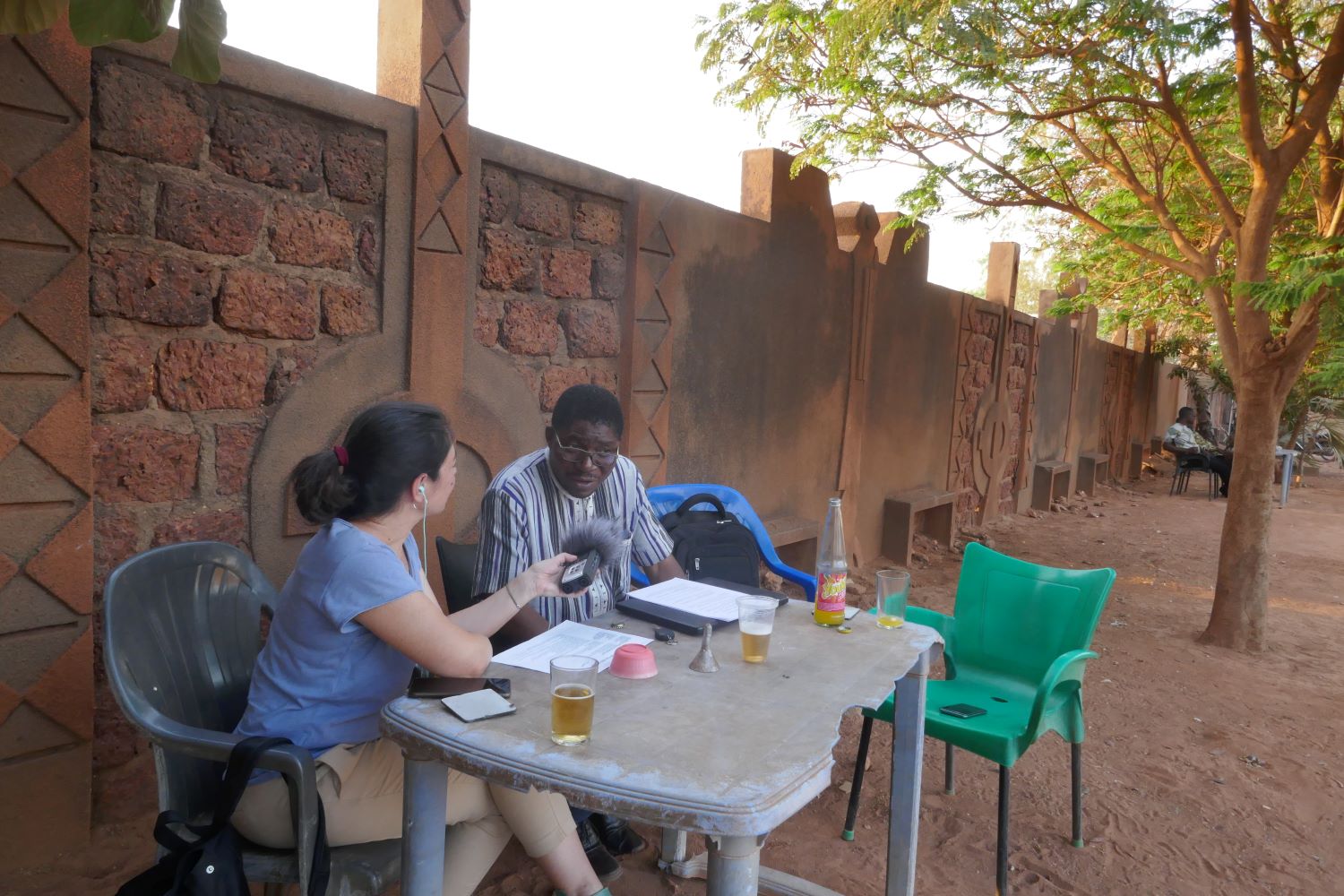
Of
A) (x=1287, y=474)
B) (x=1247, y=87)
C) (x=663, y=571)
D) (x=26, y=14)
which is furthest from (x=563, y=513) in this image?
(x=1287, y=474)

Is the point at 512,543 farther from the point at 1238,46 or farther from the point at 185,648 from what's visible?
the point at 1238,46

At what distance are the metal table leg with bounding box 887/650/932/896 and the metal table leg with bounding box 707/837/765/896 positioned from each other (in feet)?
3.15

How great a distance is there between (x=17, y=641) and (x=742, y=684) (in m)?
1.86

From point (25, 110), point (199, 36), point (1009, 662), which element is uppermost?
point (199, 36)

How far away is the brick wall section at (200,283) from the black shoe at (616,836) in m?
1.41

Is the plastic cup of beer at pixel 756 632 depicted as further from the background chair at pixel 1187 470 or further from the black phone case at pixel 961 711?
the background chair at pixel 1187 470

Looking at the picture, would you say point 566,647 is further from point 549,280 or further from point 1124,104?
point 1124,104

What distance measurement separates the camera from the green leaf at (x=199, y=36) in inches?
73.8

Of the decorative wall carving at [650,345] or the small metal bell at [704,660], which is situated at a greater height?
the decorative wall carving at [650,345]

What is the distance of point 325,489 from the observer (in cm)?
190

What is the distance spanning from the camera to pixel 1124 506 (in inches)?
486

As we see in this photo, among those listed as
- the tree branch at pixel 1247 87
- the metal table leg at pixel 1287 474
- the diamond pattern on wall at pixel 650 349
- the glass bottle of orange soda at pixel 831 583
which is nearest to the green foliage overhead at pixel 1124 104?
the tree branch at pixel 1247 87

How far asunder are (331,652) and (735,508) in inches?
89.8

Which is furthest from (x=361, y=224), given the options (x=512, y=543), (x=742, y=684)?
(x=742, y=684)
